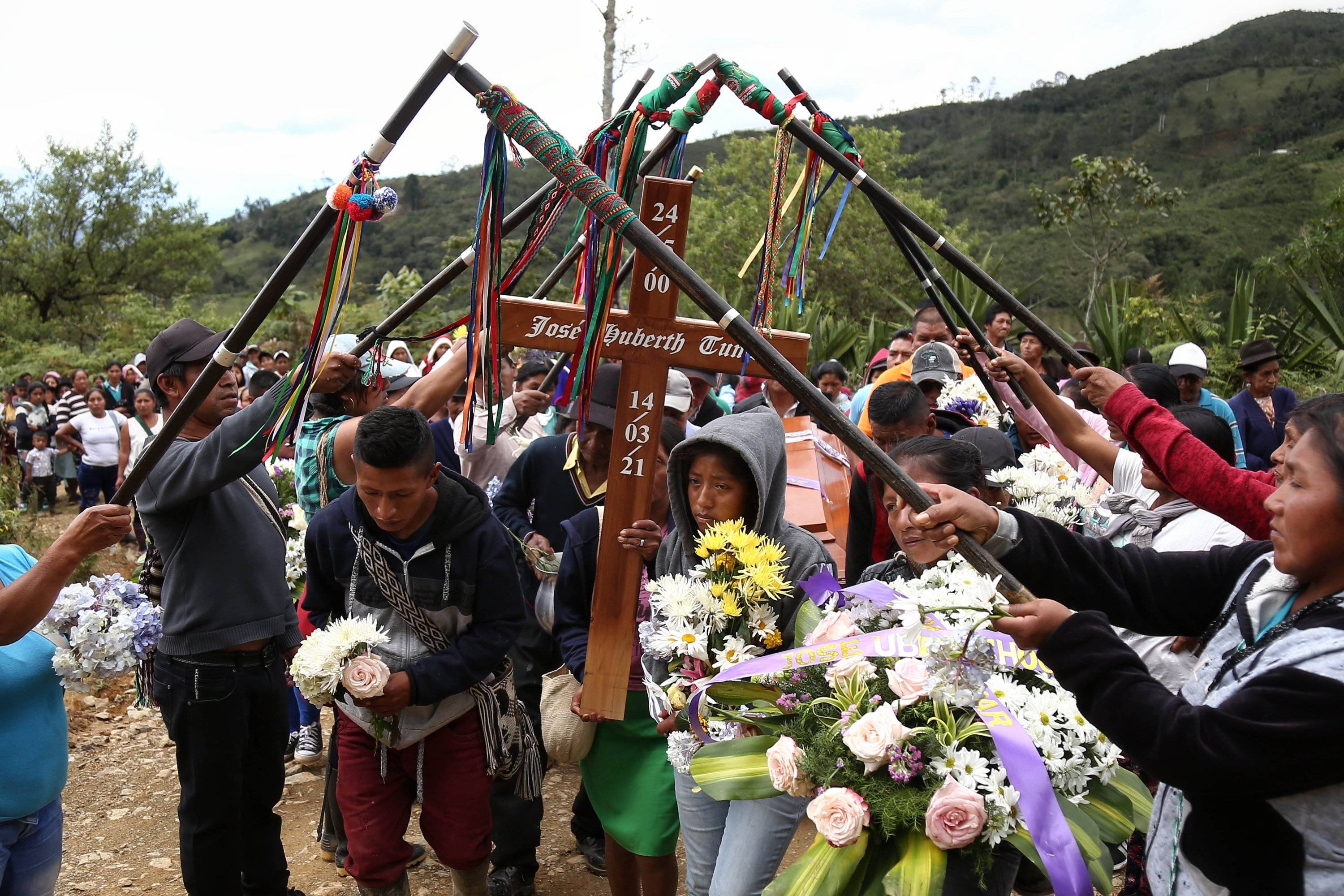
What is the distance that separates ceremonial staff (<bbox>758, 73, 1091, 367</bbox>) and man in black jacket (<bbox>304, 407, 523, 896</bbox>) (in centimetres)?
168

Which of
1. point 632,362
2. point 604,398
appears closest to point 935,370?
point 604,398

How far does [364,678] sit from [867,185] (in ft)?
7.70

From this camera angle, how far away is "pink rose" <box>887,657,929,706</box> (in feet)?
7.75

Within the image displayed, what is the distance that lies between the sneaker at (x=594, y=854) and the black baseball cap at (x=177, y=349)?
2766 mm

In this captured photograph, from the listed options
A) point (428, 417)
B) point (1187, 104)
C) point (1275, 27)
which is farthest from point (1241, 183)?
point (428, 417)

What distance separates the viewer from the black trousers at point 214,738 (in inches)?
142

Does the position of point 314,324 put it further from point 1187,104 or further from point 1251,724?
point 1187,104

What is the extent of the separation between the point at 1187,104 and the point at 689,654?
90.0 meters

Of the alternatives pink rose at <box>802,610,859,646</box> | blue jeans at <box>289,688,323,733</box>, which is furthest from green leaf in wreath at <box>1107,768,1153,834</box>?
blue jeans at <box>289,688,323,733</box>

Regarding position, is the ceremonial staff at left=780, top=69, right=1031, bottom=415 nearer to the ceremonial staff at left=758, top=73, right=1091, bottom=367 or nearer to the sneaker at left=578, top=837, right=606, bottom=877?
the ceremonial staff at left=758, top=73, right=1091, bottom=367

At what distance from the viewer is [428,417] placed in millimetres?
3941

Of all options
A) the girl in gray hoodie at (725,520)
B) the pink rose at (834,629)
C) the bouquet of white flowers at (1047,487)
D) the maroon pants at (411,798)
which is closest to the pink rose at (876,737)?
the pink rose at (834,629)

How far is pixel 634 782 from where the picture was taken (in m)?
3.77

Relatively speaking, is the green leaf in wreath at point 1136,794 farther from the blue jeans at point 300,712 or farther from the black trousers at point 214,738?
the blue jeans at point 300,712
